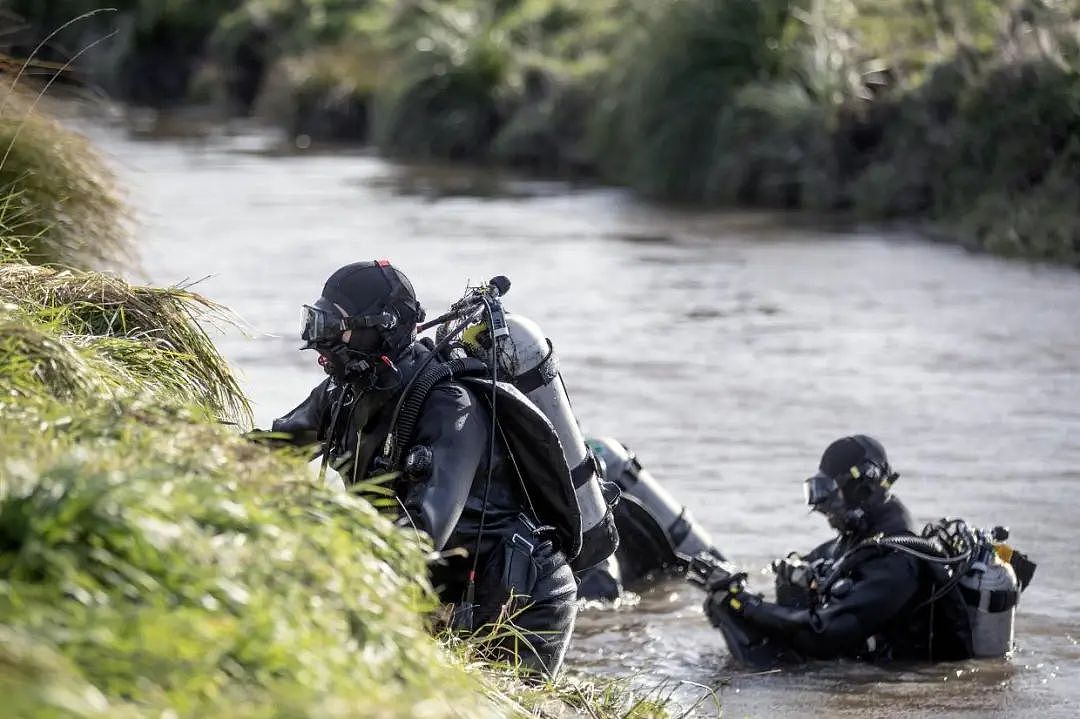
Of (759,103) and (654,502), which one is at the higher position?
(759,103)

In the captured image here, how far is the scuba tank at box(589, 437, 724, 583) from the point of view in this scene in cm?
809

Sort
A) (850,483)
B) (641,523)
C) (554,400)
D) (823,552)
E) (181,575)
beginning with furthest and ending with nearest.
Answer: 1. (641,523)
2. (823,552)
3. (850,483)
4. (554,400)
5. (181,575)

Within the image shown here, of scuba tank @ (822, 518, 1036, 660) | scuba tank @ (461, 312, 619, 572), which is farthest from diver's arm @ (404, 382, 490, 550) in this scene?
scuba tank @ (822, 518, 1036, 660)

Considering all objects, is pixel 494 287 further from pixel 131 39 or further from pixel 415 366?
pixel 131 39

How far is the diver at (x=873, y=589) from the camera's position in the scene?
6812mm

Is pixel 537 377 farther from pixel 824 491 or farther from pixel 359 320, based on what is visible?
pixel 824 491

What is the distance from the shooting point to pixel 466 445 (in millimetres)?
5285

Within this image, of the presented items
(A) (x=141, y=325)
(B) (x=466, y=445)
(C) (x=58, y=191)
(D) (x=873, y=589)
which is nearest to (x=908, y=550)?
(D) (x=873, y=589)

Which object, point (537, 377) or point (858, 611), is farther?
point (858, 611)

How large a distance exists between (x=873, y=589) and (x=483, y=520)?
2.00 m

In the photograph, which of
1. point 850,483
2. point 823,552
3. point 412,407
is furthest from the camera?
point 823,552

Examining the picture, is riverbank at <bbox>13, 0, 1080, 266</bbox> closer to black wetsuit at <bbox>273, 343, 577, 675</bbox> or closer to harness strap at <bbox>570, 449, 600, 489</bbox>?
harness strap at <bbox>570, 449, 600, 489</bbox>

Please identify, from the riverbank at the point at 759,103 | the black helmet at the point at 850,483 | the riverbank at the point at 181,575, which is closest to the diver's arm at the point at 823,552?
the black helmet at the point at 850,483

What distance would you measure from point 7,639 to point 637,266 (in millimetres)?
14523
